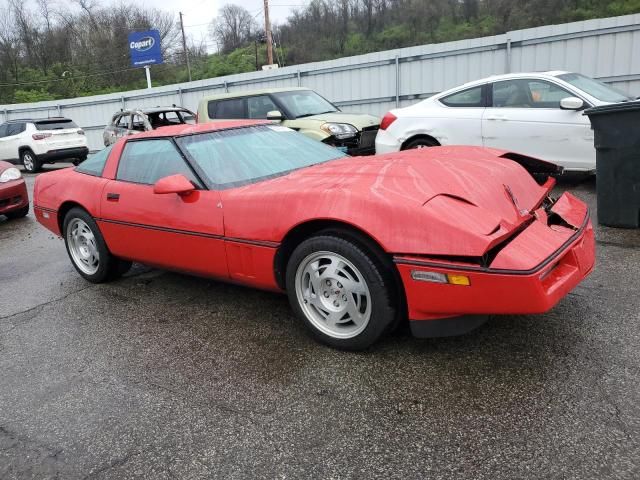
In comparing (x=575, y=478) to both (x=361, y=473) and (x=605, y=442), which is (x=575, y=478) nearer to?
(x=605, y=442)

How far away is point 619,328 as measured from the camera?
119 inches

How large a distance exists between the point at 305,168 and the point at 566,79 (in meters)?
4.55

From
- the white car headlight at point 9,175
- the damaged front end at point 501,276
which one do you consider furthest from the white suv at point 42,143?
the damaged front end at point 501,276

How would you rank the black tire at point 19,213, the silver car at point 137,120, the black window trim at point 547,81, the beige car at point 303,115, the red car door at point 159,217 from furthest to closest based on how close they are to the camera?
the silver car at point 137,120 → the beige car at point 303,115 → the black tire at point 19,213 → the black window trim at point 547,81 → the red car door at point 159,217

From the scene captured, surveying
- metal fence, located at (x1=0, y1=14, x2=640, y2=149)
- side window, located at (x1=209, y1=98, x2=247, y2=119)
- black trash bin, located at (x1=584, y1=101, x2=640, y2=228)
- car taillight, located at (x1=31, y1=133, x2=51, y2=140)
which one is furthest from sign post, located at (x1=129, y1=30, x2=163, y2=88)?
black trash bin, located at (x1=584, y1=101, x2=640, y2=228)

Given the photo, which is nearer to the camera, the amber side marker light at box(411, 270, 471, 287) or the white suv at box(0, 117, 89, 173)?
the amber side marker light at box(411, 270, 471, 287)

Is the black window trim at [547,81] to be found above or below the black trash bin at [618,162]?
above

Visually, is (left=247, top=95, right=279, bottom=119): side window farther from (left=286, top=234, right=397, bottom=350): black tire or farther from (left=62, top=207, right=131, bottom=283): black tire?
(left=286, top=234, right=397, bottom=350): black tire

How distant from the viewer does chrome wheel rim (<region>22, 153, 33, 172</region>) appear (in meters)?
14.8

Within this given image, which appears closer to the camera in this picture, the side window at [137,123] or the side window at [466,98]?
the side window at [466,98]

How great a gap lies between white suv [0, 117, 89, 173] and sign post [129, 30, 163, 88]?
14.9m

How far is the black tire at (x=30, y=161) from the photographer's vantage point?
14.6 meters

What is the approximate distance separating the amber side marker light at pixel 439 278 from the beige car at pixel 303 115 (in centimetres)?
525

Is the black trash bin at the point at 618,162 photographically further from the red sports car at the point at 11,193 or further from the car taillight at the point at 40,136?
the car taillight at the point at 40,136
